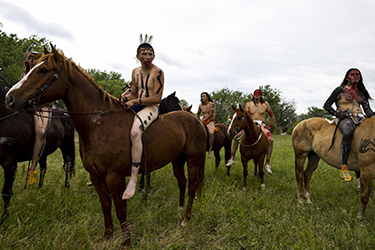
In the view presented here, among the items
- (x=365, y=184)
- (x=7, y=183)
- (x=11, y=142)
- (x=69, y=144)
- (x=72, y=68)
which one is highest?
(x=72, y=68)

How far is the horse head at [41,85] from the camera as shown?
93.0 inches

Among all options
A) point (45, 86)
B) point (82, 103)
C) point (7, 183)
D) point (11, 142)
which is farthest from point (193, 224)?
point (11, 142)

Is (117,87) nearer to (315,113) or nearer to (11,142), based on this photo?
(11,142)

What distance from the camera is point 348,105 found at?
4648mm

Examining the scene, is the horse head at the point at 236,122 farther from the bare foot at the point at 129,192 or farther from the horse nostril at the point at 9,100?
the horse nostril at the point at 9,100

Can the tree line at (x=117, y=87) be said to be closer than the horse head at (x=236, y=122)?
No

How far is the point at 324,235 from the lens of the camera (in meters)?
3.69

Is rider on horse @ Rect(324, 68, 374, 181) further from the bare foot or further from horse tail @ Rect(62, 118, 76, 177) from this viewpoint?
horse tail @ Rect(62, 118, 76, 177)

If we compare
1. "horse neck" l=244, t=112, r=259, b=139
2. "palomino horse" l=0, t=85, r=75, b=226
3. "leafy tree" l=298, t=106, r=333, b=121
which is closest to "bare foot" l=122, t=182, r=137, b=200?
"palomino horse" l=0, t=85, r=75, b=226

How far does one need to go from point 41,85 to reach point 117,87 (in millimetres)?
48249

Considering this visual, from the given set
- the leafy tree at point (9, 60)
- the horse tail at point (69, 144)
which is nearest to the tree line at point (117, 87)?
the leafy tree at point (9, 60)

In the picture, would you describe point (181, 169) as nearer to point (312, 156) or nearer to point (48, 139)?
point (48, 139)

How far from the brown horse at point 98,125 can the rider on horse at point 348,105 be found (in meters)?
3.46

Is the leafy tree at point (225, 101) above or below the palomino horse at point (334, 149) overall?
above
